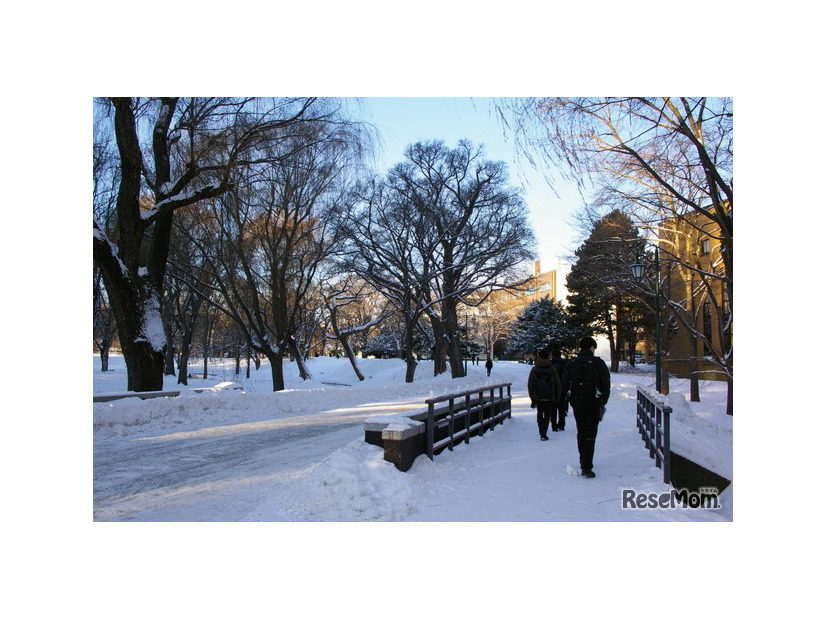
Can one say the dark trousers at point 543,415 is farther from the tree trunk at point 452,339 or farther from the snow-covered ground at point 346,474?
the tree trunk at point 452,339

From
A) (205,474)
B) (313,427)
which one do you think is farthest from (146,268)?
(205,474)

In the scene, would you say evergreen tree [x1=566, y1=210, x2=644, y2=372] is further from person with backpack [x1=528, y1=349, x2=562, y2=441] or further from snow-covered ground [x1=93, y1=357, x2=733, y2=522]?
snow-covered ground [x1=93, y1=357, x2=733, y2=522]

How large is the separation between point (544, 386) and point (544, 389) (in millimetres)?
58

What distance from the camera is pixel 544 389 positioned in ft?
33.1

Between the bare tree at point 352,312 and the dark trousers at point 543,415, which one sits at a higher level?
the bare tree at point 352,312

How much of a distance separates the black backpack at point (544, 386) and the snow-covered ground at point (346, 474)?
797 mm

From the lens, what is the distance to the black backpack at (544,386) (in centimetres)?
1008

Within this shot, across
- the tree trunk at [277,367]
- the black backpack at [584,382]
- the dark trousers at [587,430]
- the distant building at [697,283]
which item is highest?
the distant building at [697,283]

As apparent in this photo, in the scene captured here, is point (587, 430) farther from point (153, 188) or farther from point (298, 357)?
point (298, 357)

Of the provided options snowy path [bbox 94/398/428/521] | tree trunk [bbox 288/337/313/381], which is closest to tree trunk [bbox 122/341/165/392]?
snowy path [bbox 94/398/428/521]

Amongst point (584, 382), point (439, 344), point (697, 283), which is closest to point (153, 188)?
point (584, 382)

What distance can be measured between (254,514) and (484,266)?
84.7 ft

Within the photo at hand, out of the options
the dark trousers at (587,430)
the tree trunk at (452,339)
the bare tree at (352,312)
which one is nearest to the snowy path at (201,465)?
the dark trousers at (587,430)

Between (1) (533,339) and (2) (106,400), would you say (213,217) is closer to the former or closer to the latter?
(2) (106,400)
